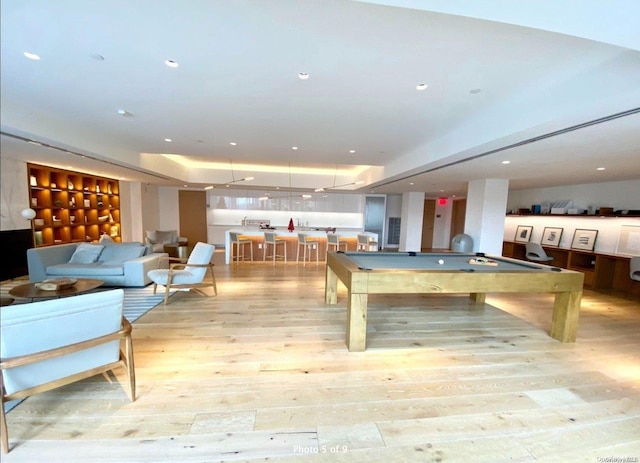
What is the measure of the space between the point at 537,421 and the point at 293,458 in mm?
1733

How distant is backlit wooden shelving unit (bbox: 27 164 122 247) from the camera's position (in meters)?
1.47

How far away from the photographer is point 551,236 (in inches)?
273

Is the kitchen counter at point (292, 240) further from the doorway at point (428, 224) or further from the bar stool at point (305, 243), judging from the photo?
the doorway at point (428, 224)

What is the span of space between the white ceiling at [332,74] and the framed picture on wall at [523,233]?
399 cm

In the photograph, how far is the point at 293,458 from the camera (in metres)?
1.56

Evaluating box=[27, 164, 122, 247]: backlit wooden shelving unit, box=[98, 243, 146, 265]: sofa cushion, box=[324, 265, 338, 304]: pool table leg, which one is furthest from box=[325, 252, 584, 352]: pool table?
box=[98, 243, 146, 265]: sofa cushion

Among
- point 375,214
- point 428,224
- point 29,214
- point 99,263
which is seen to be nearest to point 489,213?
point 375,214

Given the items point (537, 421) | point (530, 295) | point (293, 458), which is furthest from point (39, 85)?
point (530, 295)

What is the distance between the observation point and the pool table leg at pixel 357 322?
2.79m

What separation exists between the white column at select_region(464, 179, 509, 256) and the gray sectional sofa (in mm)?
6725

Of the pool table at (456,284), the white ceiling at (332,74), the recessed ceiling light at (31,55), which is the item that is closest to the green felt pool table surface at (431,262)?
the pool table at (456,284)

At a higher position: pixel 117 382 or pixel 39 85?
pixel 39 85

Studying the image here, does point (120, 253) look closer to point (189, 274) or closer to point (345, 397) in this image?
point (189, 274)

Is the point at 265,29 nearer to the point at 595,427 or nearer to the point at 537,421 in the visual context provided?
the point at 537,421
